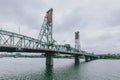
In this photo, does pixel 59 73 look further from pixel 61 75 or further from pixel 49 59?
pixel 49 59

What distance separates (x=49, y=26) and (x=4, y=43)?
6207 centimetres

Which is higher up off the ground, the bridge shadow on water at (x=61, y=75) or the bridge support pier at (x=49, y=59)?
the bridge support pier at (x=49, y=59)

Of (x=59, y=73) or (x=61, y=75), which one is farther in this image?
(x=59, y=73)

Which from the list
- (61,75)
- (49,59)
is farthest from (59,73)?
(49,59)

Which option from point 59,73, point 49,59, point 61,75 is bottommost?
point 59,73

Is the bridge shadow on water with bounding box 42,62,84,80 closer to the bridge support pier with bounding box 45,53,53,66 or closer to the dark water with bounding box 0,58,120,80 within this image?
the dark water with bounding box 0,58,120,80

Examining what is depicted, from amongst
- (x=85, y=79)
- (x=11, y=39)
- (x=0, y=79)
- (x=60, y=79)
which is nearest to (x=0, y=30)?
(x=11, y=39)

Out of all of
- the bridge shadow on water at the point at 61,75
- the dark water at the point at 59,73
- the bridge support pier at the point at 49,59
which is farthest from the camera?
the bridge support pier at the point at 49,59

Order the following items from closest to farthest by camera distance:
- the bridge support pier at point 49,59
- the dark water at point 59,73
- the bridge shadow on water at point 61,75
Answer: the bridge shadow on water at point 61,75
the dark water at point 59,73
the bridge support pier at point 49,59

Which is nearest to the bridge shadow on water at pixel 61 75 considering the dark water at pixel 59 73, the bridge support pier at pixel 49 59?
the dark water at pixel 59 73

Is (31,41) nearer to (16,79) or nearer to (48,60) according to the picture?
(48,60)

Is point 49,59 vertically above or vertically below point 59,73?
above

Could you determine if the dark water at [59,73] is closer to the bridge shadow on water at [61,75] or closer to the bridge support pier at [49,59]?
→ the bridge shadow on water at [61,75]

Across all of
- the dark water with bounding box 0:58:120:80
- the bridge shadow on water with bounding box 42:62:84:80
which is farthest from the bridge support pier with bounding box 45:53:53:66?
the bridge shadow on water with bounding box 42:62:84:80
